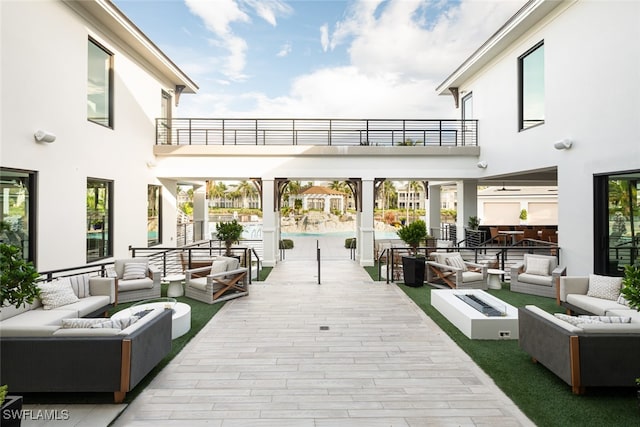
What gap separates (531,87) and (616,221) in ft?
15.0

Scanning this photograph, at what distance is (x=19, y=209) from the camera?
6.83m

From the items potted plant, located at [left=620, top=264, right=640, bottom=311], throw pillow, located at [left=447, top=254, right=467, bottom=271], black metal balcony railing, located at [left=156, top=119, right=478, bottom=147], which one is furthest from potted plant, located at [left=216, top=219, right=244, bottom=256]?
potted plant, located at [left=620, top=264, right=640, bottom=311]

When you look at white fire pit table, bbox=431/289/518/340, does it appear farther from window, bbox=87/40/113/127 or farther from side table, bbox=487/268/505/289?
window, bbox=87/40/113/127

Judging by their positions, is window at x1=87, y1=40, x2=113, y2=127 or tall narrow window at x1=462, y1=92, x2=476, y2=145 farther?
tall narrow window at x1=462, y1=92, x2=476, y2=145

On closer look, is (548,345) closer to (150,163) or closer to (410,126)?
(410,126)

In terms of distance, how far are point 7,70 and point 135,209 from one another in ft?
17.2

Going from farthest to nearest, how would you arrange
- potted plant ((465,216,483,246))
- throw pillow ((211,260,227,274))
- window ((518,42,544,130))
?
potted plant ((465,216,483,246)) → window ((518,42,544,130)) → throw pillow ((211,260,227,274))

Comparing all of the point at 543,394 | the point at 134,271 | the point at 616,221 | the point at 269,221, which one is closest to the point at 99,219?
the point at 134,271

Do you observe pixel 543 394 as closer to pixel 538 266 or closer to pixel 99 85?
pixel 538 266

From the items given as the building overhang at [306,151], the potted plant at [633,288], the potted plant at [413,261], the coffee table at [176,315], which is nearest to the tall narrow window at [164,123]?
the building overhang at [306,151]

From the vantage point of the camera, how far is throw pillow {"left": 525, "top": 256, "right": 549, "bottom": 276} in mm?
8023

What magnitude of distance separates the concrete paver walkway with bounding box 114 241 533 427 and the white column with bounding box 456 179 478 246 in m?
8.80

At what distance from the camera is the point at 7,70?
250 inches

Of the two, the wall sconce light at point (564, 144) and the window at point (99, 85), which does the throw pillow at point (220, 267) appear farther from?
the wall sconce light at point (564, 144)
